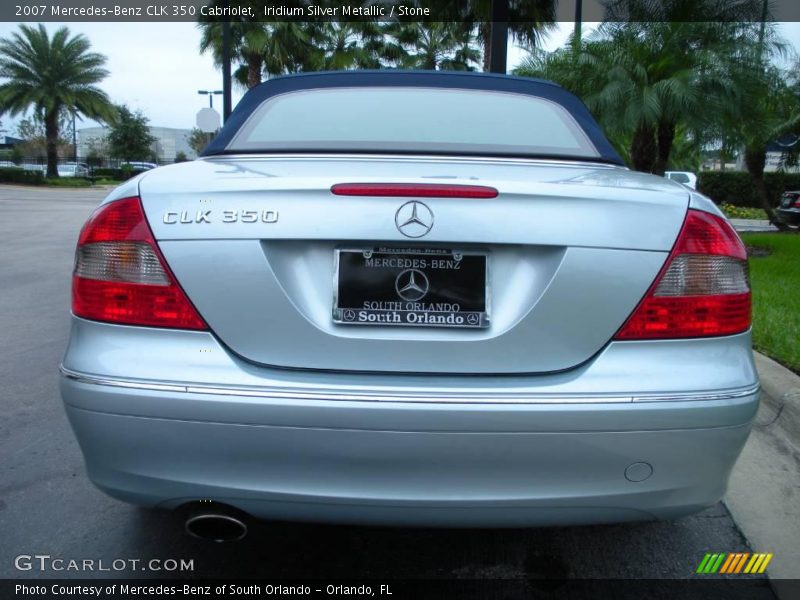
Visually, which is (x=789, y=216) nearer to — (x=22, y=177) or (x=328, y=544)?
(x=328, y=544)

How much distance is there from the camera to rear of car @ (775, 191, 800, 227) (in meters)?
16.3

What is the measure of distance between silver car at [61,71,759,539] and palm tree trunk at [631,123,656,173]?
10.6 m

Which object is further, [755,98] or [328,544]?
[755,98]

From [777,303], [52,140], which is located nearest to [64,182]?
[52,140]

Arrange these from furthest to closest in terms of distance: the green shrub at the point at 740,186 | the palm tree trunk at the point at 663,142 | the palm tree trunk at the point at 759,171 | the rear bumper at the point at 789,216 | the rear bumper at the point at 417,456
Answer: the green shrub at the point at 740,186 < the rear bumper at the point at 789,216 < the palm tree trunk at the point at 759,171 < the palm tree trunk at the point at 663,142 < the rear bumper at the point at 417,456

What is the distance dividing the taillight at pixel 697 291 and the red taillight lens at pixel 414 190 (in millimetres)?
501

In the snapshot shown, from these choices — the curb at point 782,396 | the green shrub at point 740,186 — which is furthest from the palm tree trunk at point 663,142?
the green shrub at point 740,186

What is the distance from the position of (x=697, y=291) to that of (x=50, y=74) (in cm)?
4572

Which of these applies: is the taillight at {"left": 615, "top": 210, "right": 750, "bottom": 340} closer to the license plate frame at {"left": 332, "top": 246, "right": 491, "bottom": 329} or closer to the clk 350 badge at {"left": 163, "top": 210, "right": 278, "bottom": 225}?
the license plate frame at {"left": 332, "top": 246, "right": 491, "bottom": 329}

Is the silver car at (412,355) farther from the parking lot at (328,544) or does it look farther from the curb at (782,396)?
the curb at (782,396)

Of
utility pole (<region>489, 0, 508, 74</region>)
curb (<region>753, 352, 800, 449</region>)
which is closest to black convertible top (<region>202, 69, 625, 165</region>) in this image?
curb (<region>753, 352, 800, 449</region>)

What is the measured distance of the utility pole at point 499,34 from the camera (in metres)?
8.22

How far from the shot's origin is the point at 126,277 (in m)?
→ 1.84

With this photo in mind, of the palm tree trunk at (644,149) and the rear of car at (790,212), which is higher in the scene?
the palm tree trunk at (644,149)
